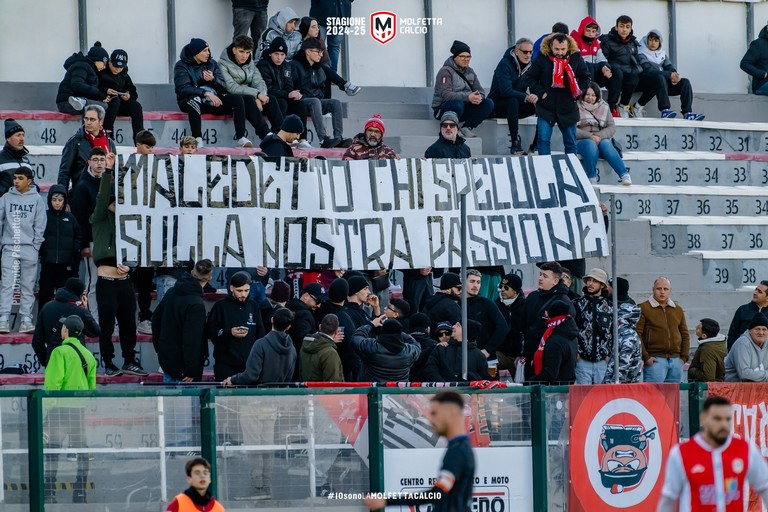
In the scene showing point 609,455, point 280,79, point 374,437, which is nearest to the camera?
point 374,437

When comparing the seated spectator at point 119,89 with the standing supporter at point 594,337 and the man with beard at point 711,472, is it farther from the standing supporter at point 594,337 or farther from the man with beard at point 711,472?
the man with beard at point 711,472

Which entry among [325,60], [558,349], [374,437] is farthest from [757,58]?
[374,437]

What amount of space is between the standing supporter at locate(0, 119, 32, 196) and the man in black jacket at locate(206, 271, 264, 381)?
3370mm

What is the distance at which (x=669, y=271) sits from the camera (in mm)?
21109

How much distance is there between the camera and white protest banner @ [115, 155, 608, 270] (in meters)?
17.2

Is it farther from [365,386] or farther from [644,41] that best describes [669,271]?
[365,386]

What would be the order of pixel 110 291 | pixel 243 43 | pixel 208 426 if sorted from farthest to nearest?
pixel 243 43, pixel 110 291, pixel 208 426

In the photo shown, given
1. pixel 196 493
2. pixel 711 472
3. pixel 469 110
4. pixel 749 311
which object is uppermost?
pixel 469 110

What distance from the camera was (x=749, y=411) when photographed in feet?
51.5

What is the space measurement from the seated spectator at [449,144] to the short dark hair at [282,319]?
4.87 m

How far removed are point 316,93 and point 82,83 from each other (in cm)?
317

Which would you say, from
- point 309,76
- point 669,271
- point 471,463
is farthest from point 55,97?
point 471,463

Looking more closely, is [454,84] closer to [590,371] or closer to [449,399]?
[590,371]

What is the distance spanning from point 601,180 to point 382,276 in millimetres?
5163
